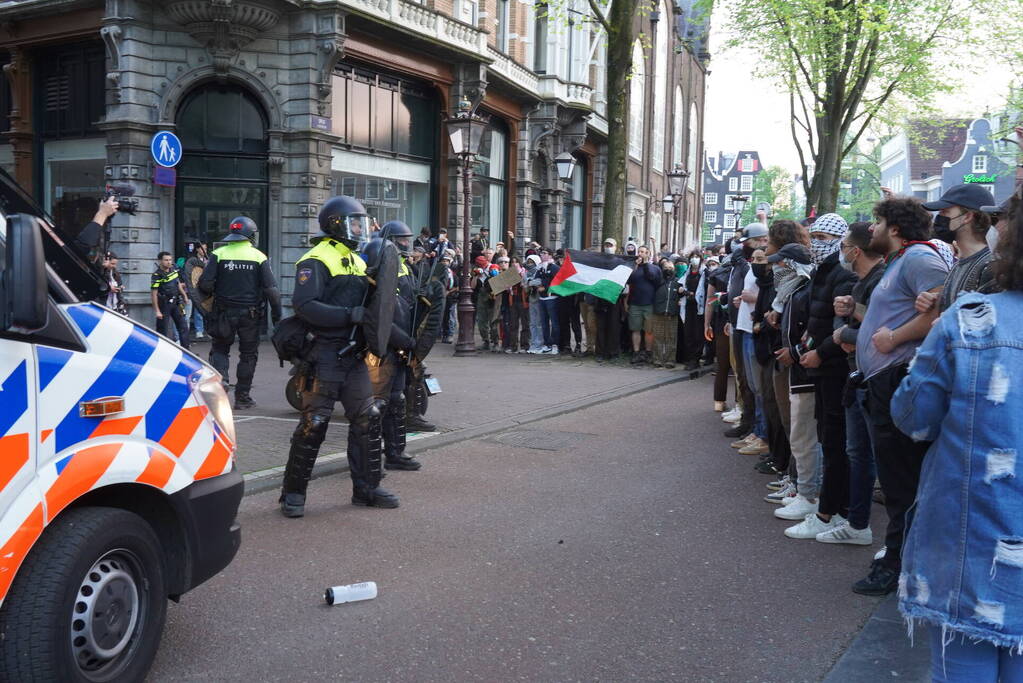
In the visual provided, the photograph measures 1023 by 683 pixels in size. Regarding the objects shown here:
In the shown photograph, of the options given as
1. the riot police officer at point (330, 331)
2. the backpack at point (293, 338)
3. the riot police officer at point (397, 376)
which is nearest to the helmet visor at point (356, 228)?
the riot police officer at point (330, 331)

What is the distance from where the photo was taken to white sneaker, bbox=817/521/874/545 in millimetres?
5547

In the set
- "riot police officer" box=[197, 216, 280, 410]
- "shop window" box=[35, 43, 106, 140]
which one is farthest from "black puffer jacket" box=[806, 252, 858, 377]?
"shop window" box=[35, 43, 106, 140]

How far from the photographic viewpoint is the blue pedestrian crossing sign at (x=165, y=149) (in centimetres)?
1583

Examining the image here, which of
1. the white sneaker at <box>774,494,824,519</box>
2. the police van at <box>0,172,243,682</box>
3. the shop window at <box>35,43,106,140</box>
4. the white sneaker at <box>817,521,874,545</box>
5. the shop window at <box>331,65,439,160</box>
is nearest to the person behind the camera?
the police van at <box>0,172,243,682</box>

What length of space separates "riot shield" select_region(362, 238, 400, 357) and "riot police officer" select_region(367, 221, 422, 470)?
30.6 inches

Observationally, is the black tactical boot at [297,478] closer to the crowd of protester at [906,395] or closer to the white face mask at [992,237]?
the crowd of protester at [906,395]

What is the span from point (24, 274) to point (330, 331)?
3.12 meters

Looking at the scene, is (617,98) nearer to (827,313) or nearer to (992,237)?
(827,313)

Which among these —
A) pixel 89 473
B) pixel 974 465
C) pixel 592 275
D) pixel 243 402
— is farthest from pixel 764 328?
pixel 592 275

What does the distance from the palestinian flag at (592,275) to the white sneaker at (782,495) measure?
8.67 metres

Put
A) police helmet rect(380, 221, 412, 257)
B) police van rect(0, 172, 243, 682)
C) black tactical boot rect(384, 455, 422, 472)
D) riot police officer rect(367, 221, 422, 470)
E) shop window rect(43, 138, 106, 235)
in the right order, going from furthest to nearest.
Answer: shop window rect(43, 138, 106, 235) → police helmet rect(380, 221, 412, 257) → black tactical boot rect(384, 455, 422, 472) → riot police officer rect(367, 221, 422, 470) → police van rect(0, 172, 243, 682)

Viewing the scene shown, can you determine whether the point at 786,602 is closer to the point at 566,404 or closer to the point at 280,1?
the point at 566,404

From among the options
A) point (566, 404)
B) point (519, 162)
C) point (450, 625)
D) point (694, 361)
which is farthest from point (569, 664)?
point (519, 162)

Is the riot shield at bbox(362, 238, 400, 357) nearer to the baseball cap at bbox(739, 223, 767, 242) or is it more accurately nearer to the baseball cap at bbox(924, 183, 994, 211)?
the baseball cap at bbox(924, 183, 994, 211)
